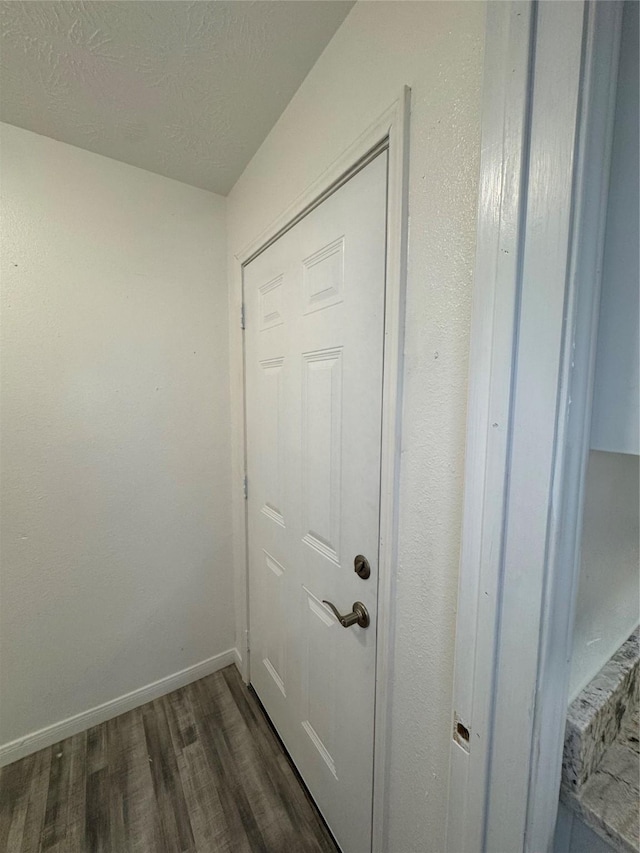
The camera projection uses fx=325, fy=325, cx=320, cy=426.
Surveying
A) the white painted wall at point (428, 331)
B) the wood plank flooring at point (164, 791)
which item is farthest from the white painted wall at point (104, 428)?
the white painted wall at point (428, 331)

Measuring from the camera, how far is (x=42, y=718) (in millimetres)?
1394

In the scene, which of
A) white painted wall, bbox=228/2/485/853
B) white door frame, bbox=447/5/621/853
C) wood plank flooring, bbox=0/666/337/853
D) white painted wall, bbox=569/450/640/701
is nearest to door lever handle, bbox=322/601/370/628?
white painted wall, bbox=228/2/485/853

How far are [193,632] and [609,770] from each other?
172 centimetres

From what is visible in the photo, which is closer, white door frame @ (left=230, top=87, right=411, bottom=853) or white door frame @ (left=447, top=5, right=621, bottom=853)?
white door frame @ (left=447, top=5, right=621, bottom=853)

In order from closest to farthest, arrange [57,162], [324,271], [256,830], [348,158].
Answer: [348,158] → [324,271] → [256,830] → [57,162]

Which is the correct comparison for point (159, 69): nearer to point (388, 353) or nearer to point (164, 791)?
point (388, 353)

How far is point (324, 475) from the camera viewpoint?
3.33ft

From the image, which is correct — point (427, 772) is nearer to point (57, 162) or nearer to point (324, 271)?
point (324, 271)

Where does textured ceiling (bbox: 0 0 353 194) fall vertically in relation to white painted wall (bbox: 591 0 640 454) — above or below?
above

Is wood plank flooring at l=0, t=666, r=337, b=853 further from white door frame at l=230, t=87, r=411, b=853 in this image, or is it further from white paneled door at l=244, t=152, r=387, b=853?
white door frame at l=230, t=87, r=411, b=853

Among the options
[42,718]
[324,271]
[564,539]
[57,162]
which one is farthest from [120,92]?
[42,718]

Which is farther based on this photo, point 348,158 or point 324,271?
point 324,271

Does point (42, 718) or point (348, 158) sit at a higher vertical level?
point (348, 158)

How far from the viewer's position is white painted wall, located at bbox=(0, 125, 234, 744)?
127 centimetres
